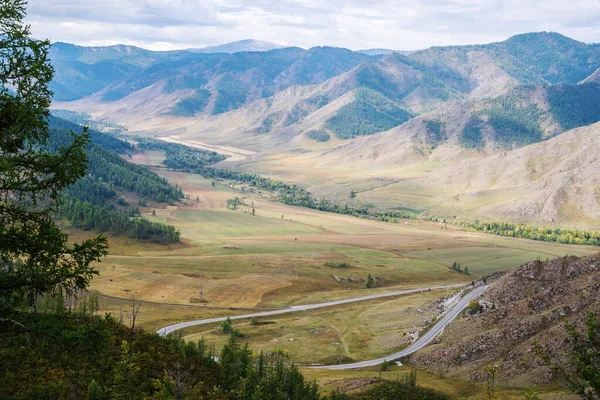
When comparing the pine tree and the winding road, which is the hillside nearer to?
the winding road

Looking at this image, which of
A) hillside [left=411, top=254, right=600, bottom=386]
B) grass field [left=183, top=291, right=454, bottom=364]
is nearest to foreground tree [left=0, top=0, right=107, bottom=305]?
hillside [left=411, top=254, right=600, bottom=386]

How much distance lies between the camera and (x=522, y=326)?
108 m

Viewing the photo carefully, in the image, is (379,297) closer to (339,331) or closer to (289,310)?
(289,310)

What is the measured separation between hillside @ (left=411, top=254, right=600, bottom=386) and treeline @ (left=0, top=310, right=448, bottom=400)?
22.7 m

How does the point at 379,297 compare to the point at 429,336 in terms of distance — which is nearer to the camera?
the point at 429,336

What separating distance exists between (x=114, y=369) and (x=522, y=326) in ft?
280

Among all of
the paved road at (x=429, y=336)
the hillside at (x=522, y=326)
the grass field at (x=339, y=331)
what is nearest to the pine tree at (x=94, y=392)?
the hillside at (x=522, y=326)

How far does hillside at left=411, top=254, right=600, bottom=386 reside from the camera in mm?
96938

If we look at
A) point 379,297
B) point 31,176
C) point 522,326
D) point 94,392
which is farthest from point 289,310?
point 31,176

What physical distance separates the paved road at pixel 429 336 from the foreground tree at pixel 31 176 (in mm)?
100200

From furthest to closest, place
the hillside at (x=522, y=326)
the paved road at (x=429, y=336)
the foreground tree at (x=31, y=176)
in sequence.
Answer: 1. the paved road at (x=429, y=336)
2. the hillside at (x=522, y=326)
3. the foreground tree at (x=31, y=176)

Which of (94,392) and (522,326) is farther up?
(94,392)

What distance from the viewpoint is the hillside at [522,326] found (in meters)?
96.9

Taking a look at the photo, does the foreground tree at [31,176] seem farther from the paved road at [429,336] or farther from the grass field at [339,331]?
the grass field at [339,331]
